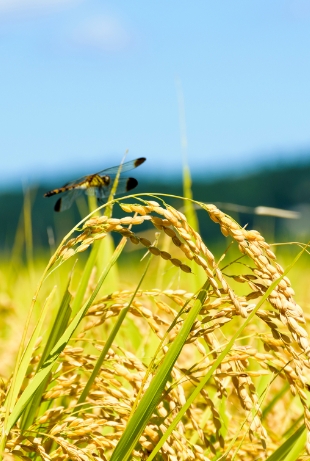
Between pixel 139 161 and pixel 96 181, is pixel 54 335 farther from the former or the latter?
pixel 96 181

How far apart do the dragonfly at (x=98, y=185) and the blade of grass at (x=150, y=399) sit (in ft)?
3.68

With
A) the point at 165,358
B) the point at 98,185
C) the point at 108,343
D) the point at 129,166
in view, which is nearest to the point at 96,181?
the point at 98,185

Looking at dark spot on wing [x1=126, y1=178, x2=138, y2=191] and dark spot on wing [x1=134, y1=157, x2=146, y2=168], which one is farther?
dark spot on wing [x1=126, y1=178, x2=138, y2=191]

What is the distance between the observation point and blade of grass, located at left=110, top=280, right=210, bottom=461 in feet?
3.80

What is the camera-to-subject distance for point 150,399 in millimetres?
1163

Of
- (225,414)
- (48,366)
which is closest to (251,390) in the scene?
(48,366)

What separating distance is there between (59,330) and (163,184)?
256 ft

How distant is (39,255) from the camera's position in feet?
25.4

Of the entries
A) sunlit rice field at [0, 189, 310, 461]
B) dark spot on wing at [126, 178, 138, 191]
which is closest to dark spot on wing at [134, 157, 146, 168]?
dark spot on wing at [126, 178, 138, 191]

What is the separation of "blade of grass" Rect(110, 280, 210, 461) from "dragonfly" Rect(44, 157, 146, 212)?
3.68ft

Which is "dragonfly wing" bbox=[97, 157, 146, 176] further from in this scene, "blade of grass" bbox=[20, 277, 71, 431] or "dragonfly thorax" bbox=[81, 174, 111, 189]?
"blade of grass" bbox=[20, 277, 71, 431]

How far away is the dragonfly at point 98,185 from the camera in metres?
2.34

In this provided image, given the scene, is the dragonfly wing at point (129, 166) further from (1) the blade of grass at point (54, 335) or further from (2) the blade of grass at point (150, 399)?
(2) the blade of grass at point (150, 399)

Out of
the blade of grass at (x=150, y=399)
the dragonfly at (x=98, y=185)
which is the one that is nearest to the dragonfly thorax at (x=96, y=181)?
the dragonfly at (x=98, y=185)
